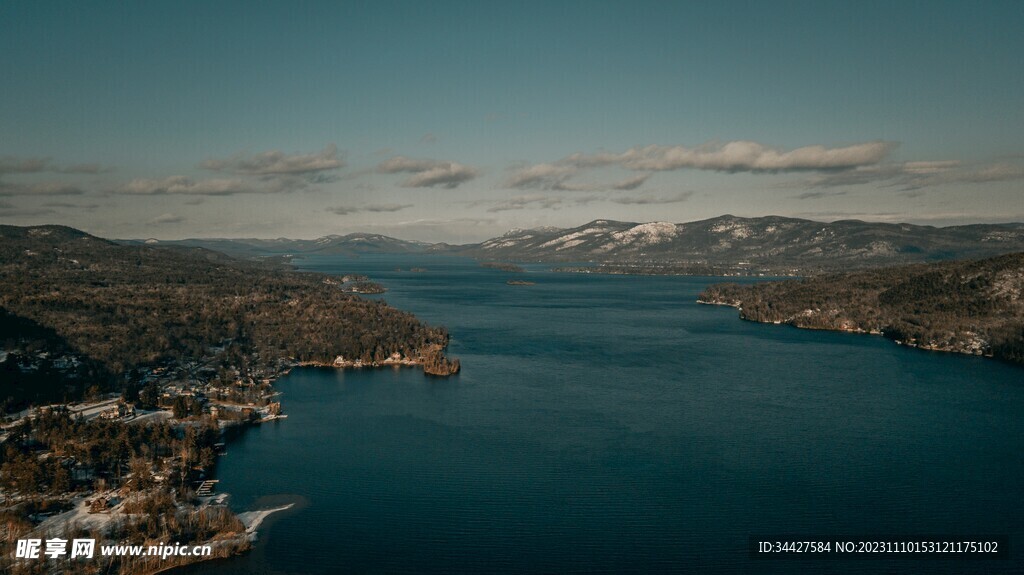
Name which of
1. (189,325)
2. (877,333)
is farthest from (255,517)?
(877,333)

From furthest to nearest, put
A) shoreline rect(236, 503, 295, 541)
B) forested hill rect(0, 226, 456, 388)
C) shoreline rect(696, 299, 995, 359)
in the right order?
1. shoreline rect(696, 299, 995, 359)
2. forested hill rect(0, 226, 456, 388)
3. shoreline rect(236, 503, 295, 541)

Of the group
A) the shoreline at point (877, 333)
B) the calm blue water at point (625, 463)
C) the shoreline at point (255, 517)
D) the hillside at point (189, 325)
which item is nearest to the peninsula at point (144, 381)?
the hillside at point (189, 325)

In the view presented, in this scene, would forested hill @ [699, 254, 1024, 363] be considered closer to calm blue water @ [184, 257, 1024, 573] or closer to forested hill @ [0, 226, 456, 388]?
calm blue water @ [184, 257, 1024, 573]

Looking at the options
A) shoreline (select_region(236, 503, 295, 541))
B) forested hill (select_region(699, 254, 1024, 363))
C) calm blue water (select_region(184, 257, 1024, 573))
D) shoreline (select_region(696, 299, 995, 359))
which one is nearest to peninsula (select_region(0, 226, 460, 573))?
shoreline (select_region(236, 503, 295, 541))

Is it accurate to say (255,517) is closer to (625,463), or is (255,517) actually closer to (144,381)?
(625,463)

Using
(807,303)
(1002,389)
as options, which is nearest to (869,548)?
(1002,389)

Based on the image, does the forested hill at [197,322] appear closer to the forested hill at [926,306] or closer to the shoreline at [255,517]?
the shoreline at [255,517]
